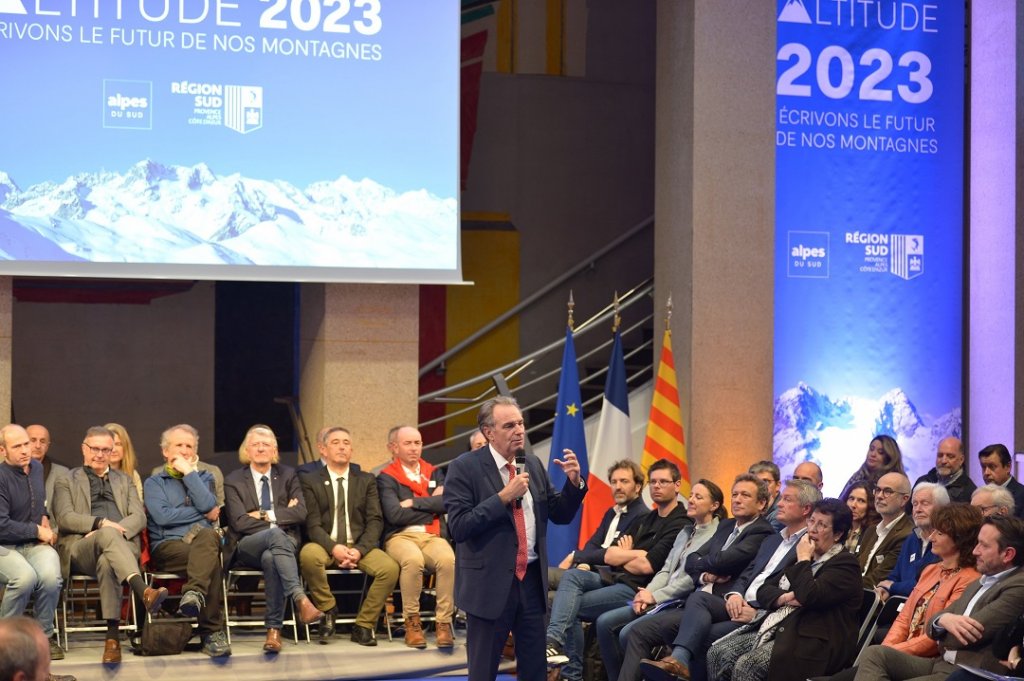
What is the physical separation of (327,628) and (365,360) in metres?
1.97

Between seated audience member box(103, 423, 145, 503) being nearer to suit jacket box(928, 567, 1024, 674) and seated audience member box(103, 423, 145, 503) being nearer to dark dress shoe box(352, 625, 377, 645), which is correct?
dark dress shoe box(352, 625, 377, 645)

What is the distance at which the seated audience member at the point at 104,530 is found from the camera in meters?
7.02

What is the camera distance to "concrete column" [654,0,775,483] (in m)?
9.24

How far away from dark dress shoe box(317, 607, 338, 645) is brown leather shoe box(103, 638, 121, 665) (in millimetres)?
1079

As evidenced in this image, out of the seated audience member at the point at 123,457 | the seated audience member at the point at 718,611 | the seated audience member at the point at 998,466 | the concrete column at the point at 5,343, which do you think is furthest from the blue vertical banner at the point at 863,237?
the concrete column at the point at 5,343

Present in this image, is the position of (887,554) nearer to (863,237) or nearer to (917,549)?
(917,549)

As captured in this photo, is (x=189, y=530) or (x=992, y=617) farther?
(x=189, y=530)

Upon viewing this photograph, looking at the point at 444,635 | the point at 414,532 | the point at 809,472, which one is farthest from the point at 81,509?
the point at 809,472

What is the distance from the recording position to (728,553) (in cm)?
657

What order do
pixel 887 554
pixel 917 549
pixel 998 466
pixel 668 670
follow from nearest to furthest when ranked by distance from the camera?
pixel 917 549 < pixel 668 670 < pixel 887 554 < pixel 998 466

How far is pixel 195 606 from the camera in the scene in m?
7.09

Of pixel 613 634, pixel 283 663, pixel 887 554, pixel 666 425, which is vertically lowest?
pixel 283 663

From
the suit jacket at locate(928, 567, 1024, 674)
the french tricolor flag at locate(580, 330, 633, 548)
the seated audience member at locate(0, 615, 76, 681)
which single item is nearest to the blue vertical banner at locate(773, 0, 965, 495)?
the french tricolor flag at locate(580, 330, 633, 548)

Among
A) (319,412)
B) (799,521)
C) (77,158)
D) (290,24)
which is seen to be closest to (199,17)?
(290,24)
